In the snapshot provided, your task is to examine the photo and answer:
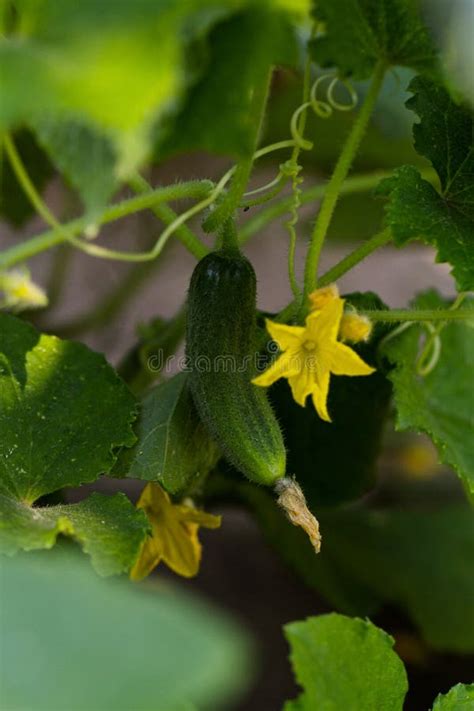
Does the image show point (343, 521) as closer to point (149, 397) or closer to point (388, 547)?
point (388, 547)

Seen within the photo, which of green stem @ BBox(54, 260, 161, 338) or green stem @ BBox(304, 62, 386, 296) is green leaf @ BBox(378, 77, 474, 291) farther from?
green stem @ BBox(54, 260, 161, 338)

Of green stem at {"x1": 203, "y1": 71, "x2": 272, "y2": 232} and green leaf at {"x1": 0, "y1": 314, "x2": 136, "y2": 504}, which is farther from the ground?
green stem at {"x1": 203, "y1": 71, "x2": 272, "y2": 232}

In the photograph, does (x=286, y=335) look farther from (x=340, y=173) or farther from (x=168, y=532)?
(x=168, y=532)

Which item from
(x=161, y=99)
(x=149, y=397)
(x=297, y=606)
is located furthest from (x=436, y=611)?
(x=161, y=99)

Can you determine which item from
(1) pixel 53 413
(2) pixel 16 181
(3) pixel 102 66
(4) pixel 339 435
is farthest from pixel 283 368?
(2) pixel 16 181

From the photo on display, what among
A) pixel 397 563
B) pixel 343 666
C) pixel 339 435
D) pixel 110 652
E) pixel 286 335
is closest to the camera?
pixel 110 652

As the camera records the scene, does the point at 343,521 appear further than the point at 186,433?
Yes

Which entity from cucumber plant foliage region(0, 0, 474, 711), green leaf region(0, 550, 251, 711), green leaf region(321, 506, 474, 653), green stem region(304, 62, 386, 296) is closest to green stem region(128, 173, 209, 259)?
cucumber plant foliage region(0, 0, 474, 711)
